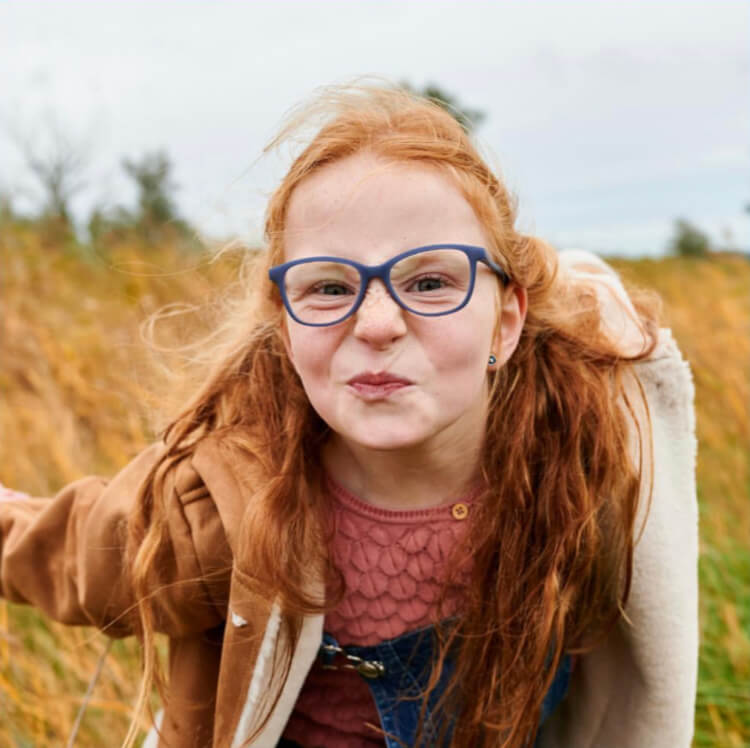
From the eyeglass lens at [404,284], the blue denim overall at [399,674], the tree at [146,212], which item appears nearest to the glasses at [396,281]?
the eyeglass lens at [404,284]

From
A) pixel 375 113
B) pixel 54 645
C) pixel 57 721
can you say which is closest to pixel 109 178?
pixel 54 645

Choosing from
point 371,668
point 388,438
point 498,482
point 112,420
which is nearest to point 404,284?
point 388,438

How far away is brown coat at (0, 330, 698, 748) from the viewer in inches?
65.5

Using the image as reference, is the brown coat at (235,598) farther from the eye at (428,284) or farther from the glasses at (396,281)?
the eye at (428,284)

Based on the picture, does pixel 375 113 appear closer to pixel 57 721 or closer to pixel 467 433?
pixel 467 433

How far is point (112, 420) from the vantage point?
132 inches

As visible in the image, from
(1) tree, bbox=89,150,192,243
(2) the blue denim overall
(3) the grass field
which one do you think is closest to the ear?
(2) the blue denim overall

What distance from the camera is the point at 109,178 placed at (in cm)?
562

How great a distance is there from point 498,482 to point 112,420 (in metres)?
2.02

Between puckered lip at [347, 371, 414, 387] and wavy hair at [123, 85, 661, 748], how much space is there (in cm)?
29

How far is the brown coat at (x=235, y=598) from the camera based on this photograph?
5.46 ft

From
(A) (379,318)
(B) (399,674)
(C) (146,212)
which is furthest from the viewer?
(C) (146,212)

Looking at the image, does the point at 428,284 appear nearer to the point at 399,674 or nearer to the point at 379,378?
the point at 379,378

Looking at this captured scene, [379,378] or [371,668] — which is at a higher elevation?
[379,378]
